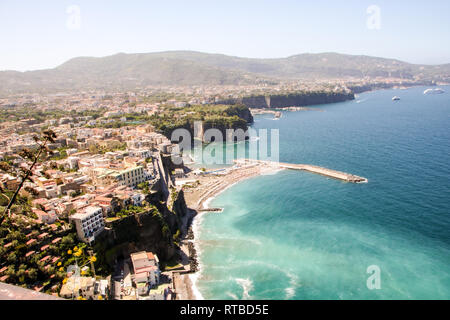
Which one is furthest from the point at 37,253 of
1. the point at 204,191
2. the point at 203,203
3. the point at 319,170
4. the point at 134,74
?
the point at 134,74

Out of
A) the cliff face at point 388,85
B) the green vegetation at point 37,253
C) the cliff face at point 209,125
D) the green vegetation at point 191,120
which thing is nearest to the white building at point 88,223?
the green vegetation at point 37,253

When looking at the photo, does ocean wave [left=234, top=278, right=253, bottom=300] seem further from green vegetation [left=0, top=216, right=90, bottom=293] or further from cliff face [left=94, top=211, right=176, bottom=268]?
green vegetation [left=0, top=216, right=90, bottom=293]

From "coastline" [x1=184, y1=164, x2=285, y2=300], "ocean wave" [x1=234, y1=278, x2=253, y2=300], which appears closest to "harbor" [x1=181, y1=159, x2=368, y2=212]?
"coastline" [x1=184, y1=164, x2=285, y2=300]

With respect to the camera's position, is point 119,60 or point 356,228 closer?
point 356,228

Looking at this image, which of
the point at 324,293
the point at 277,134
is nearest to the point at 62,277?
the point at 324,293

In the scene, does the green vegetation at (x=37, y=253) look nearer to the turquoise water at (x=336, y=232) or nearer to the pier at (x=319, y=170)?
the turquoise water at (x=336, y=232)

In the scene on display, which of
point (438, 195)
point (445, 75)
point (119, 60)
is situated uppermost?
point (119, 60)

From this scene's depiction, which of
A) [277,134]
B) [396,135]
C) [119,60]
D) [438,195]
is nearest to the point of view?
[438,195]

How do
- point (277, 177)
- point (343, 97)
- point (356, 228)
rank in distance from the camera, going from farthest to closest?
point (343, 97)
point (277, 177)
point (356, 228)
